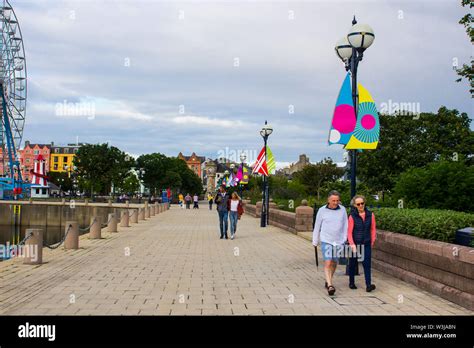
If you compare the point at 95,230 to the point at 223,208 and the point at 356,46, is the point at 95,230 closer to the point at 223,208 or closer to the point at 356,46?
the point at 223,208

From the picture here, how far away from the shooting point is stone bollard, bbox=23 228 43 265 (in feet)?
38.6

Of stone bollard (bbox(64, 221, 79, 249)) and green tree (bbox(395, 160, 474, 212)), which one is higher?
green tree (bbox(395, 160, 474, 212))

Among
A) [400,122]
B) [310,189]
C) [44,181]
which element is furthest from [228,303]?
[44,181]

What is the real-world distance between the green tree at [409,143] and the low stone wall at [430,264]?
108 feet

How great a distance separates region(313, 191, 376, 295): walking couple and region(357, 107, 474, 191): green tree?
34.7 m

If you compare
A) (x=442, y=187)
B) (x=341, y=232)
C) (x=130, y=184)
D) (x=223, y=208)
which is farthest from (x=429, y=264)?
(x=130, y=184)

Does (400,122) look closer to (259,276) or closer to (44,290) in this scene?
(259,276)

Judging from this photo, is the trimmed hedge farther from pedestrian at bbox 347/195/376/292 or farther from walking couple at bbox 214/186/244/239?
walking couple at bbox 214/186/244/239

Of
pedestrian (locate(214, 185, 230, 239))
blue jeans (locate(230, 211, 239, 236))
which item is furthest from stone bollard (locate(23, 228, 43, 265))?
blue jeans (locate(230, 211, 239, 236))

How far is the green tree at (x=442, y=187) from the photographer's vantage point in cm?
1425

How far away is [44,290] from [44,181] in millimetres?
93422

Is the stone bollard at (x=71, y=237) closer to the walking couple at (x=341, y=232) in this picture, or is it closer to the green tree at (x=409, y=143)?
the walking couple at (x=341, y=232)

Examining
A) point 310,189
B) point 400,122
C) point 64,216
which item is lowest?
point 64,216

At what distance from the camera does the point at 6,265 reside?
11.5 m
